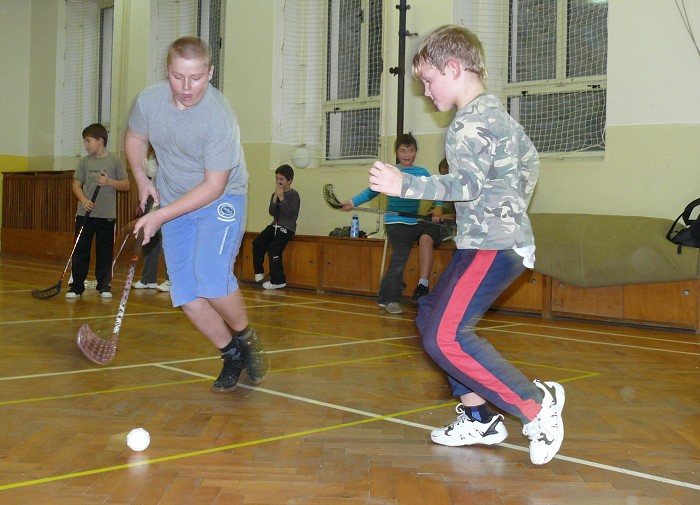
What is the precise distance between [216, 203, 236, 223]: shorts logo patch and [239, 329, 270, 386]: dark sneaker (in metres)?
0.60

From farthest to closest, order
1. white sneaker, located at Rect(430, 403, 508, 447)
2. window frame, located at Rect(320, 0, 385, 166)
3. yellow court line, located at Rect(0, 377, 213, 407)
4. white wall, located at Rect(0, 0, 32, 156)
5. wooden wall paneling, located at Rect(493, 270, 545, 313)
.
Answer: white wall, located at Rect(0, 0, 32, 156)
window frame, located at Rect(320, 0, 385, 166)
wooden wall paneling, located at Rect(493, 270, 545, 313)
yellow court line, located at Rect(0, 377, 213, 407)
white sneaker, located at Rect(430, 403, 508, 447)

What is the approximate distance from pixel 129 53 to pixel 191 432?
35.6 feet

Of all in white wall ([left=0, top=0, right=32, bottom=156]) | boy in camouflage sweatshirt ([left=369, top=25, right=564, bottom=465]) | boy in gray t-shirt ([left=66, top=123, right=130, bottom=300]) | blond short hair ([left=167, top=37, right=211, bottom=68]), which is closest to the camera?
boy in camouflage sweatshirt ([left=369, top=25, right=564, bottom=465])

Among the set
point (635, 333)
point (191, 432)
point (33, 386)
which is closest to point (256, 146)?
point (635, 333)

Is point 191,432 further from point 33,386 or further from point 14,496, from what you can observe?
point 33,386

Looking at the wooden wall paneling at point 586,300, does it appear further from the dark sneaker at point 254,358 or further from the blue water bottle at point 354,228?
the dark sneaker at point 254,358

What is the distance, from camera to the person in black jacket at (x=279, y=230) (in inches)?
358

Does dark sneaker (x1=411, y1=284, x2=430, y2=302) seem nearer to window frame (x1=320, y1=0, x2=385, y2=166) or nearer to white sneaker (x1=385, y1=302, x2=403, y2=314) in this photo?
white sneaker (x1=385, y1=302, x2=403, y2=314)

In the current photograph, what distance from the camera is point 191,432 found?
302 centimetres

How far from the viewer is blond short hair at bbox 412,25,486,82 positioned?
8.78ft

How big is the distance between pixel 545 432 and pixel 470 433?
1.08 ft

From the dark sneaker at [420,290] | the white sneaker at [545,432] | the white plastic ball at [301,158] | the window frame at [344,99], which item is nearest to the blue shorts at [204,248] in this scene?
the white sneaker at [545,432]

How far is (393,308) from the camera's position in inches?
284

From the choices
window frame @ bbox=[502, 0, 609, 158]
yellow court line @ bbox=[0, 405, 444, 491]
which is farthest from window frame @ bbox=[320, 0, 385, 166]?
yellow court line @ bbox=[0, 405, 444, 491]
